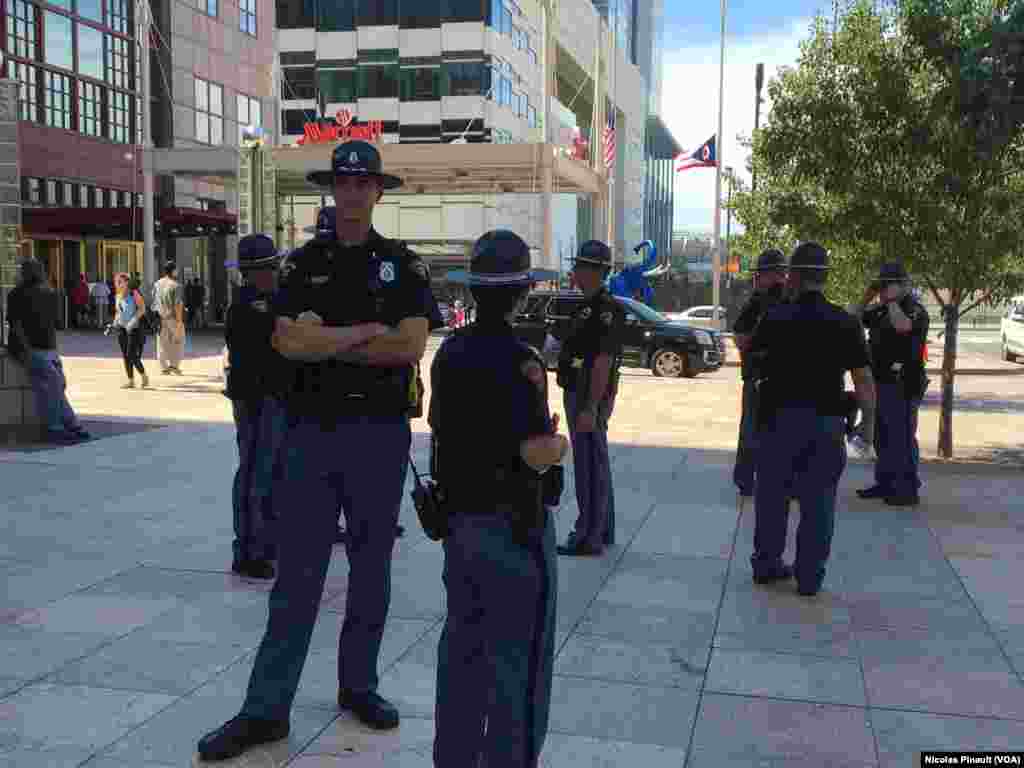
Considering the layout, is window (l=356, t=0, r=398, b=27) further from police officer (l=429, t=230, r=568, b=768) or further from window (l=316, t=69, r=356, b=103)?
police officer (l=429, t=230, r=568, b=768)

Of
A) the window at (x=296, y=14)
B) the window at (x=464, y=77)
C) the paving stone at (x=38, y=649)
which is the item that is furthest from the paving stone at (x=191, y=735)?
the window at (x=296, y=14)

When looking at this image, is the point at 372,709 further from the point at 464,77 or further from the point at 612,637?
the point at 464,77

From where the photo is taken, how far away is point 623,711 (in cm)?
431

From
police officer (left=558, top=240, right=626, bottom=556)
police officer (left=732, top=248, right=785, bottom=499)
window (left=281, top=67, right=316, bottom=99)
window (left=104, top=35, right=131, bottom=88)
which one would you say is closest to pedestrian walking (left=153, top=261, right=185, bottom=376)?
police officer (left=732, top=248, right=785, bottom=499)

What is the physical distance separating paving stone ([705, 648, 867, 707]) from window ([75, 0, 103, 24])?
40208 mm

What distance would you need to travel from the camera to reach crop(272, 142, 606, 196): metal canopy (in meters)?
32.8

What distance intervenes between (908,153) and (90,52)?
3581cm

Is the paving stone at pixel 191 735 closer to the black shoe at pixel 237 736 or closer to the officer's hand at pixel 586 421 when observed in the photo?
the black shoe at pixel 237 736

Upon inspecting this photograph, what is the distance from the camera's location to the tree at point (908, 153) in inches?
412

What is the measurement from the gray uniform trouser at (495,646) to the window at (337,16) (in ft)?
175

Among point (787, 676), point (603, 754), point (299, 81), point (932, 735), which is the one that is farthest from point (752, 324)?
point (299, 81)

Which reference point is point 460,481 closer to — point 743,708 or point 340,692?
point 340,692

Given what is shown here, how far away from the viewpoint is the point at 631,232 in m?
94.8

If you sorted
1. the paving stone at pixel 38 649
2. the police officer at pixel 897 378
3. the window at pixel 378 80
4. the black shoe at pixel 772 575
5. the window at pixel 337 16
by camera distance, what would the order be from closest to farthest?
the paving stone at pixel 38 649
the black shoe at pixel 772 575
the police officer at pixel 897 378
the window at pixel 337 16
the window at pixel 378 80
